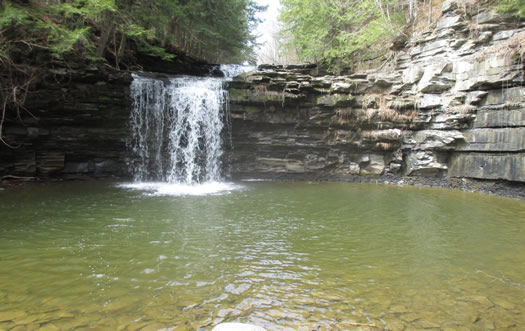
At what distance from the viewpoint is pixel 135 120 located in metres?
11.7

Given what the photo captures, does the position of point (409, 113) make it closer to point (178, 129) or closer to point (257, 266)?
point (178, 129)

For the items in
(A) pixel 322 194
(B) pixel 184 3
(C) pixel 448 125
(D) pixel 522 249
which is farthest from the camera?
(B) pixel 184 3

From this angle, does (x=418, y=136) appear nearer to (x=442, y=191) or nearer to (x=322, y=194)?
(x=442, y=191)

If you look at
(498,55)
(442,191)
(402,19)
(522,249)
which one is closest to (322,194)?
(442,191)

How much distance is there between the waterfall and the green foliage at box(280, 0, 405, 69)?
714 centimetres

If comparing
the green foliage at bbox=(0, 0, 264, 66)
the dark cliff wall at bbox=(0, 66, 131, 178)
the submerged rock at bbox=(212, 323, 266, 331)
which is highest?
the green foliage at bbox=(0, 0, 264, 66)

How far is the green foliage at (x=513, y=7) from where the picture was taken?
400 inches

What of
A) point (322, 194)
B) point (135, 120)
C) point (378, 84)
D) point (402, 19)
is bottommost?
point (322, 194)

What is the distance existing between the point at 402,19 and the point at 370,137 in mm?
6555

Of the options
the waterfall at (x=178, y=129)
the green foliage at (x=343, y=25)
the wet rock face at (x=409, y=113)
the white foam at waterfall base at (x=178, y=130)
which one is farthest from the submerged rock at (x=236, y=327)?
the green foliage at (x=343, y=25)

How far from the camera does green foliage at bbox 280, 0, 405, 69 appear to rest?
14.4 m

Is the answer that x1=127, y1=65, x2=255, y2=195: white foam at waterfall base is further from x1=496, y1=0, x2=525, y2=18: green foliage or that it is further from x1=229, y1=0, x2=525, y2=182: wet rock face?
x1=496, y1=0, x2=525, y2=18: green foliage

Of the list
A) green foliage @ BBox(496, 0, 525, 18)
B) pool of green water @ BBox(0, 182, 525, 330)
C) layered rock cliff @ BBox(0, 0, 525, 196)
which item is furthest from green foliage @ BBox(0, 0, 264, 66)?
green foliage @ BBox(496, 0, 525, 18)

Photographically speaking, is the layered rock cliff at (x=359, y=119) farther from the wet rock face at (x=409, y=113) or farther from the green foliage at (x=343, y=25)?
the green foliage at (x=343, y=25)
